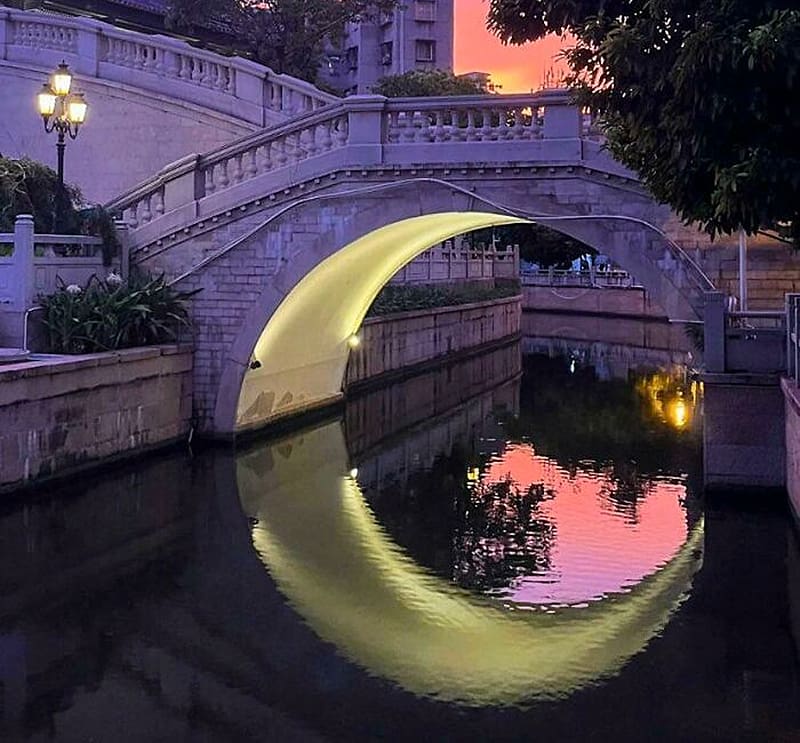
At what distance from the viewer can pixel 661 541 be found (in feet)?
36.5

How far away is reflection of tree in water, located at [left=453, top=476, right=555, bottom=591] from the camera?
10188 millimetres

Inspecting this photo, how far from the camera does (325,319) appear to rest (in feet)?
61.1

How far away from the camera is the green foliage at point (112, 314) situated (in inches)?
562

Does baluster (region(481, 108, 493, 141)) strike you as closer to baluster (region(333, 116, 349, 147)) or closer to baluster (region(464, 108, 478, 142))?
baluster (region(464, 108, 478, 142))

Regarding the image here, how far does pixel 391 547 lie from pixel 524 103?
5.69 metres

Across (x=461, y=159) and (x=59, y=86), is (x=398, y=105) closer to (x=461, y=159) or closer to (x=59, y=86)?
(x=461, y=159)

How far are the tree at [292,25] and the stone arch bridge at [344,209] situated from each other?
1532cm

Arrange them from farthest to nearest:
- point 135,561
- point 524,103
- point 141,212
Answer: point 141,212
point 524,103
point 135,561

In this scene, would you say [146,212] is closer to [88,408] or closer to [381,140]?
[381,140]

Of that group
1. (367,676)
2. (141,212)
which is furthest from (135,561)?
(141,212)

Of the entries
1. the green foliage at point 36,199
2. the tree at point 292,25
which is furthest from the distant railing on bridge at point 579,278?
the green foliage at point 36,199

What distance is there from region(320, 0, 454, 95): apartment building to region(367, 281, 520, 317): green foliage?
3245cm

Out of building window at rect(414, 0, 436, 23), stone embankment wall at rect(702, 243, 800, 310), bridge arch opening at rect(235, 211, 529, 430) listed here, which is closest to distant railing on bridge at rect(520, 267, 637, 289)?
building window at rect(414, 0, 436, 23)

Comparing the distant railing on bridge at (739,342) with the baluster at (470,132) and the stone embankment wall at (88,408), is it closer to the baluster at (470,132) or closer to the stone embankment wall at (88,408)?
the baluster at (470,132)
